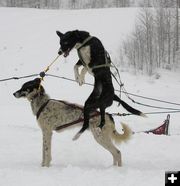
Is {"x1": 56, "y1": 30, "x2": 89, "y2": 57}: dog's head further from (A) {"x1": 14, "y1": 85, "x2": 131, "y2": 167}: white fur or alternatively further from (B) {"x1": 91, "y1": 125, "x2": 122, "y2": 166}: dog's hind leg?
(B) {"x1": 91, "y1": 125, "x2": 122, "y2": 166}: dog's hind leg

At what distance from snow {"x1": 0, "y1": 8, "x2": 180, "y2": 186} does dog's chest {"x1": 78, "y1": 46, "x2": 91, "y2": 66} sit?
148 centimetres

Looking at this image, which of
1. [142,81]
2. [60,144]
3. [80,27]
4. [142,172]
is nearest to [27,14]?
[80,27]

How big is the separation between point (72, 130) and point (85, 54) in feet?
9.14

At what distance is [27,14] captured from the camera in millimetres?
30312

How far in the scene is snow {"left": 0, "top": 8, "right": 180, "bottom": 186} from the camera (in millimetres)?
5844

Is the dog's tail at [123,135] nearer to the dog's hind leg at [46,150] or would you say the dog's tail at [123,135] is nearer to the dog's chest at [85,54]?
the dog's hind leg at [46,150]

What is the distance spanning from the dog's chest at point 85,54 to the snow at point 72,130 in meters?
1.48

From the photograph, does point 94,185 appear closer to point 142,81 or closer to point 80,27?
point 142,81

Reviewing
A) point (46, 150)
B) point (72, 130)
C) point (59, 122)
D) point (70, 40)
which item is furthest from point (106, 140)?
point (72, 130)

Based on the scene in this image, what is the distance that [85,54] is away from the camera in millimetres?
5992

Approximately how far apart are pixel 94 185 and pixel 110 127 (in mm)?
1471

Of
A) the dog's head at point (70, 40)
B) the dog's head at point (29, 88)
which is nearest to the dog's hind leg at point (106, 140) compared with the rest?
the dog's head at point (29, 88)

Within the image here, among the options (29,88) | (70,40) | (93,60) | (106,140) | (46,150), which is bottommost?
(46,150)

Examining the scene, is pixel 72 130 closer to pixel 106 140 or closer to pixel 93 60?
pixel 106 140
